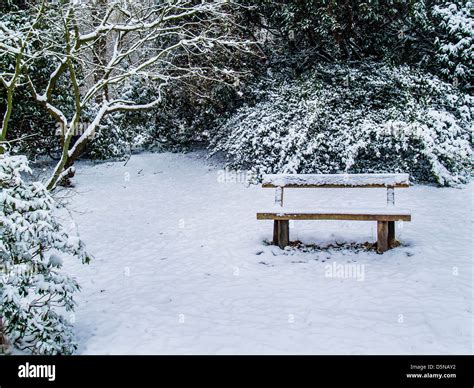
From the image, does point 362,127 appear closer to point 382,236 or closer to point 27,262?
point 382,236

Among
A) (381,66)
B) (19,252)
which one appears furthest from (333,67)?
(19,252)

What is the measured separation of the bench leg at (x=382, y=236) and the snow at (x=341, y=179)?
62cm

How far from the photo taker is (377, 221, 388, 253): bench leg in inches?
243

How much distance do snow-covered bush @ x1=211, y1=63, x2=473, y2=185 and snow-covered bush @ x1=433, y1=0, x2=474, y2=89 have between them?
836 mm

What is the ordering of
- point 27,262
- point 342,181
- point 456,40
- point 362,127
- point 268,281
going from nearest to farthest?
point 27,262 → point 268,281 → point 342,181 → point 362,127 → point 456,40

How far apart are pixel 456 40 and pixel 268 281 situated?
8.39 meters

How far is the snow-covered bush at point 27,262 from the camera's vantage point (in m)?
3.77

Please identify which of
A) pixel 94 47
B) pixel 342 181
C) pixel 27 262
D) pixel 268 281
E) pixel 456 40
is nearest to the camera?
pixel 27 262

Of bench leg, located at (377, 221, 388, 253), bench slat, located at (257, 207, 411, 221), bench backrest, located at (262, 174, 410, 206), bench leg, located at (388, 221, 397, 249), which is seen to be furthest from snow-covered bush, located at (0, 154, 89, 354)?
bench leg, located at (388, 221, 397, 249)

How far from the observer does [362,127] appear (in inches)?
378

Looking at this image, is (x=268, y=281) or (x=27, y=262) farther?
(x=268, y=281)

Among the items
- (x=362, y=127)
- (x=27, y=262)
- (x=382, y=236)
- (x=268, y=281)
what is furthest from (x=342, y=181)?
(x=27, y=262)

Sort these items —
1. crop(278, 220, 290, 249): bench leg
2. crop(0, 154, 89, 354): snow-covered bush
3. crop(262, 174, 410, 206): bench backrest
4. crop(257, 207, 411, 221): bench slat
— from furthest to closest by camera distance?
crop(278, 220, 290, 249): bench leg
crop(262, 174, 410, 206): bench backrest
crop(257, 207, 411, 221): bench slat
crop(0, 154, 89, 354): snow-covered bush

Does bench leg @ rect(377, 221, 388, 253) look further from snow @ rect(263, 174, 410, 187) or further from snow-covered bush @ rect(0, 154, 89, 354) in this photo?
snow-covered bush @ rect(0, 154, 89, 354)
